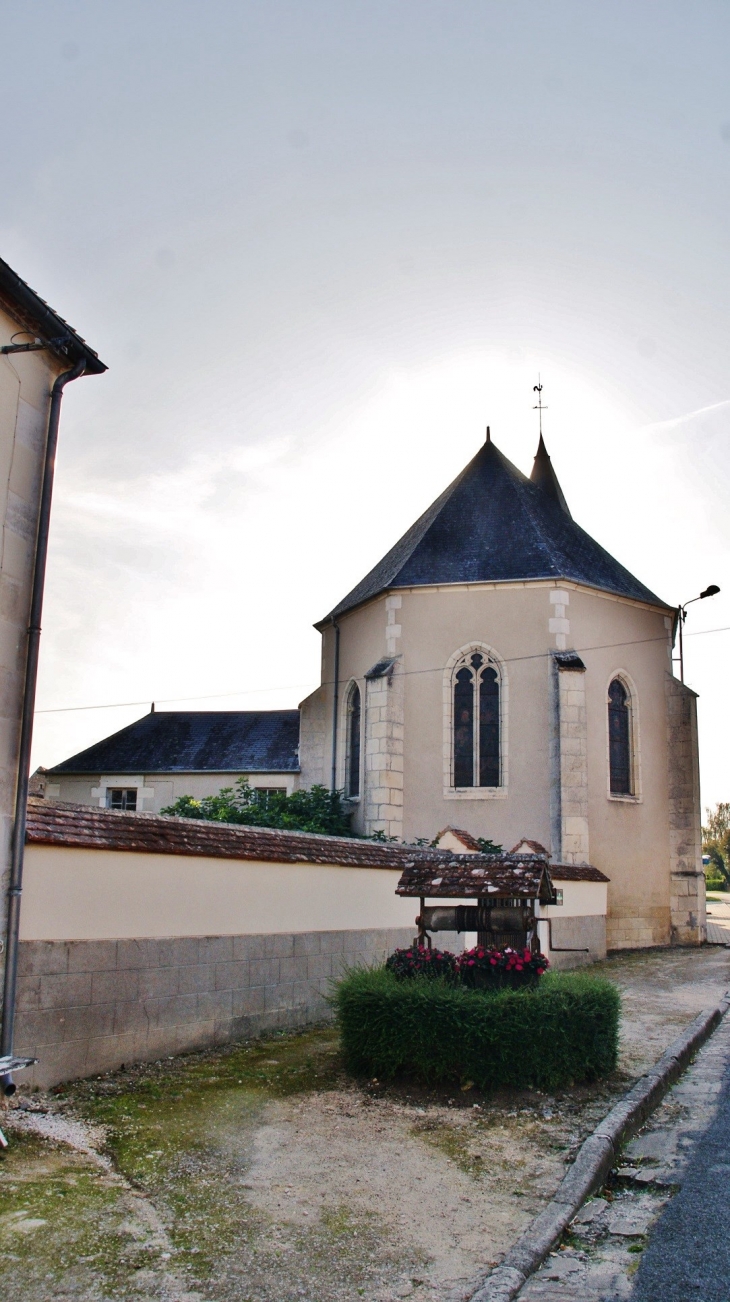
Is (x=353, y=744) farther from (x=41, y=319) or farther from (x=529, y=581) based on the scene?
(x=41, y=319)

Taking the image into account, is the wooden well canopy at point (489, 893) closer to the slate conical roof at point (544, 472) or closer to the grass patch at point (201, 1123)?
the grass patch at point (201, 1123)

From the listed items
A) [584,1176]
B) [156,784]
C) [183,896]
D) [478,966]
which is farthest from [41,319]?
[156,784]

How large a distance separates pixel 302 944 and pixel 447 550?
39.1ft

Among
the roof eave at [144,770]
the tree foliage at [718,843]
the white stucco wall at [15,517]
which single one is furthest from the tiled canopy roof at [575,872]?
the tree foliage at [718,843]

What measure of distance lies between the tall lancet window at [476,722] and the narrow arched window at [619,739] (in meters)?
2.58

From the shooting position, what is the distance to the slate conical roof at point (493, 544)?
19562 millimetres

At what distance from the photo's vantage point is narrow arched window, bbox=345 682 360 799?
20.8m

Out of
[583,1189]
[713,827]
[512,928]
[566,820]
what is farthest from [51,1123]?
→ [713,827]

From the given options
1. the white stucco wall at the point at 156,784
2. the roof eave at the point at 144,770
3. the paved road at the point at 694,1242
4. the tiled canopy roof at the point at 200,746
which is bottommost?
the paved road at the point at 694,1242

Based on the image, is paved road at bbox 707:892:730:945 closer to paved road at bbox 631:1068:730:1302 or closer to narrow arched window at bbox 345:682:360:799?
narrow arched window at bbox 345:682:360:799

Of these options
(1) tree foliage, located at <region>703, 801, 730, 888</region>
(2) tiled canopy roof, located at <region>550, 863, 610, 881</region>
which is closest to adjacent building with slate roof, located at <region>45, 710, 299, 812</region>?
(2) tiled canopy roof, located at <region>550, 863, 610, 881</region>

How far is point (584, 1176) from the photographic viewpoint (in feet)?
17.4

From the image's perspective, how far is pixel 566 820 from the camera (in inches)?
695

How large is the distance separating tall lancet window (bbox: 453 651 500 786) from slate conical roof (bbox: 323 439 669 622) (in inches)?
72.2
